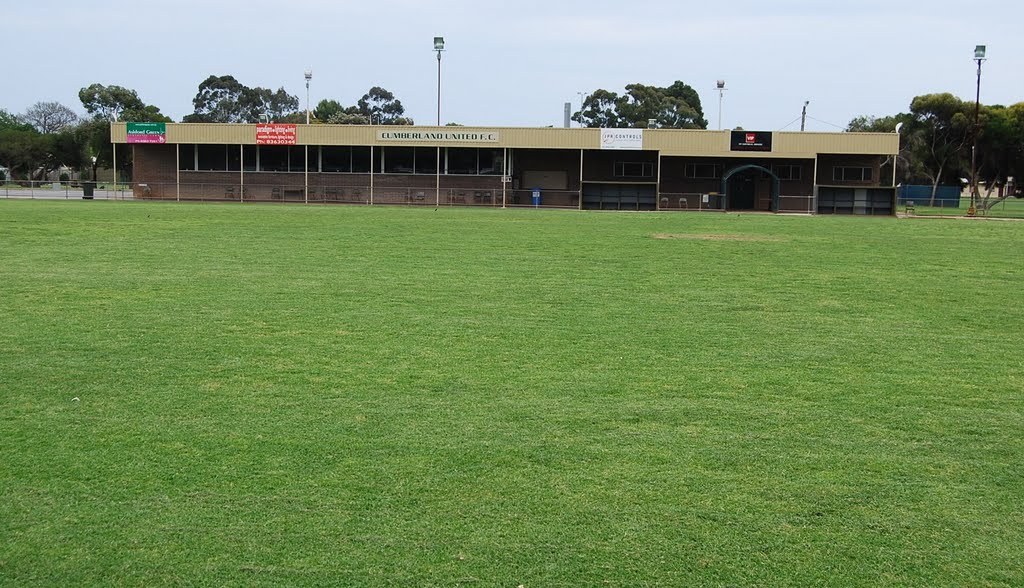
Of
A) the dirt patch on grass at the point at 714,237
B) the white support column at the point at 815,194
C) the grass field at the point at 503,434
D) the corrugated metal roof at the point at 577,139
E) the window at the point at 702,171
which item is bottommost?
the grass field at the point at 503,434

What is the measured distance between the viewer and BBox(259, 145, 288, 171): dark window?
5516cm

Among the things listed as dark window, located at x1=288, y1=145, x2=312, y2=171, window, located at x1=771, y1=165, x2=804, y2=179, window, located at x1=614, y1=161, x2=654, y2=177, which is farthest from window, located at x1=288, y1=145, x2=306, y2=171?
window, located at x1=771, y1=165, x2=804, y2=179

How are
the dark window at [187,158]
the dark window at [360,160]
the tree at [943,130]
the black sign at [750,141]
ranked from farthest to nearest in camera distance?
the tree at [943,130], the dark window at [187,158], the dark window at [360,160], the black sign at [750,141]

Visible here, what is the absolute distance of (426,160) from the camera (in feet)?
181

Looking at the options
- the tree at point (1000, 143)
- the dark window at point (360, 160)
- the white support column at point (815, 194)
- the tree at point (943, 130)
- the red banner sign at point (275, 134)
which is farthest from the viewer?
the tree at point (943, 130)

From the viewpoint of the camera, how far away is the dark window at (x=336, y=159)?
55.2 metres

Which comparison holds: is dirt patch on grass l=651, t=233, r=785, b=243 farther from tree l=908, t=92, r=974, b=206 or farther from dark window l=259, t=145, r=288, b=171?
tree l=908, t=92, r=974, b=206

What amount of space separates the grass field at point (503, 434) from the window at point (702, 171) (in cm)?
4190

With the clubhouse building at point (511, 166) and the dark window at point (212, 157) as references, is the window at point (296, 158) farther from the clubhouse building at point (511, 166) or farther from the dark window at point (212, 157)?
the dark window at point (212, 157)

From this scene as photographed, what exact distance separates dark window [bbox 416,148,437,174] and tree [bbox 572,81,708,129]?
64.4m

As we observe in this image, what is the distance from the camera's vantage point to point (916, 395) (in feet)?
25.5

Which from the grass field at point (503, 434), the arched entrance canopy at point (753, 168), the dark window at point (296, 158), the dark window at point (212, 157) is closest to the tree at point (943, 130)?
the arched entrance canopy at point (753, 168)

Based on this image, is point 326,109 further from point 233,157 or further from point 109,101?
point 233,157

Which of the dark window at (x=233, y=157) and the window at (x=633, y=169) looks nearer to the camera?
the window at (x=633, y=169)
